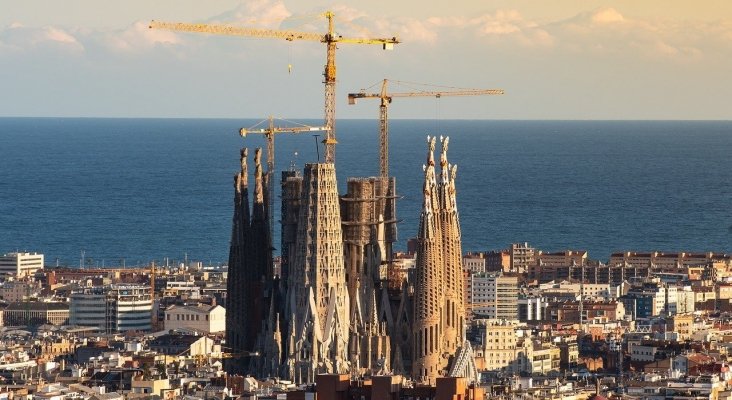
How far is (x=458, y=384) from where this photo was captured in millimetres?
43938

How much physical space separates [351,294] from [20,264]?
4853 cm

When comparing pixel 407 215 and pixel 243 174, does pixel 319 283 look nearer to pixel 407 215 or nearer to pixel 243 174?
pixel 243 174

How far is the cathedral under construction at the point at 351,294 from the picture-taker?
7806 centimetres

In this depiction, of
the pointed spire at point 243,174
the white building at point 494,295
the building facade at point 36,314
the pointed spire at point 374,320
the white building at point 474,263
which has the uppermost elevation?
the pointed spire at point 243,174

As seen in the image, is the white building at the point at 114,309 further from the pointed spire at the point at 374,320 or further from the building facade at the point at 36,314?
the pointed spire at the point at 374,320

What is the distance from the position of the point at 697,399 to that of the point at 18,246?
81359 mm

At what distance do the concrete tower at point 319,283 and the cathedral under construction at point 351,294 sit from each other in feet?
0.09

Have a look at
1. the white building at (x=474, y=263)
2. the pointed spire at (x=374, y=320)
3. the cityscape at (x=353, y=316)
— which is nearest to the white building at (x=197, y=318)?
the cityscape at (x=353, y=316)

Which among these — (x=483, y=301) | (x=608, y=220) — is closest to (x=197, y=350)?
(x=483, y=301)

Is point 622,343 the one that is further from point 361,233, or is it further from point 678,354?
point 361,233

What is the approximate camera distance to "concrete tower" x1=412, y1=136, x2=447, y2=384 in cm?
7925

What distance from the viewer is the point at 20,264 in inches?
4951

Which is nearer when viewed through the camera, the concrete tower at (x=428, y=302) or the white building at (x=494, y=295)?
the concrete tower at (x=428, y=302)

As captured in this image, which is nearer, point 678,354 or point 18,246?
point 678,354
